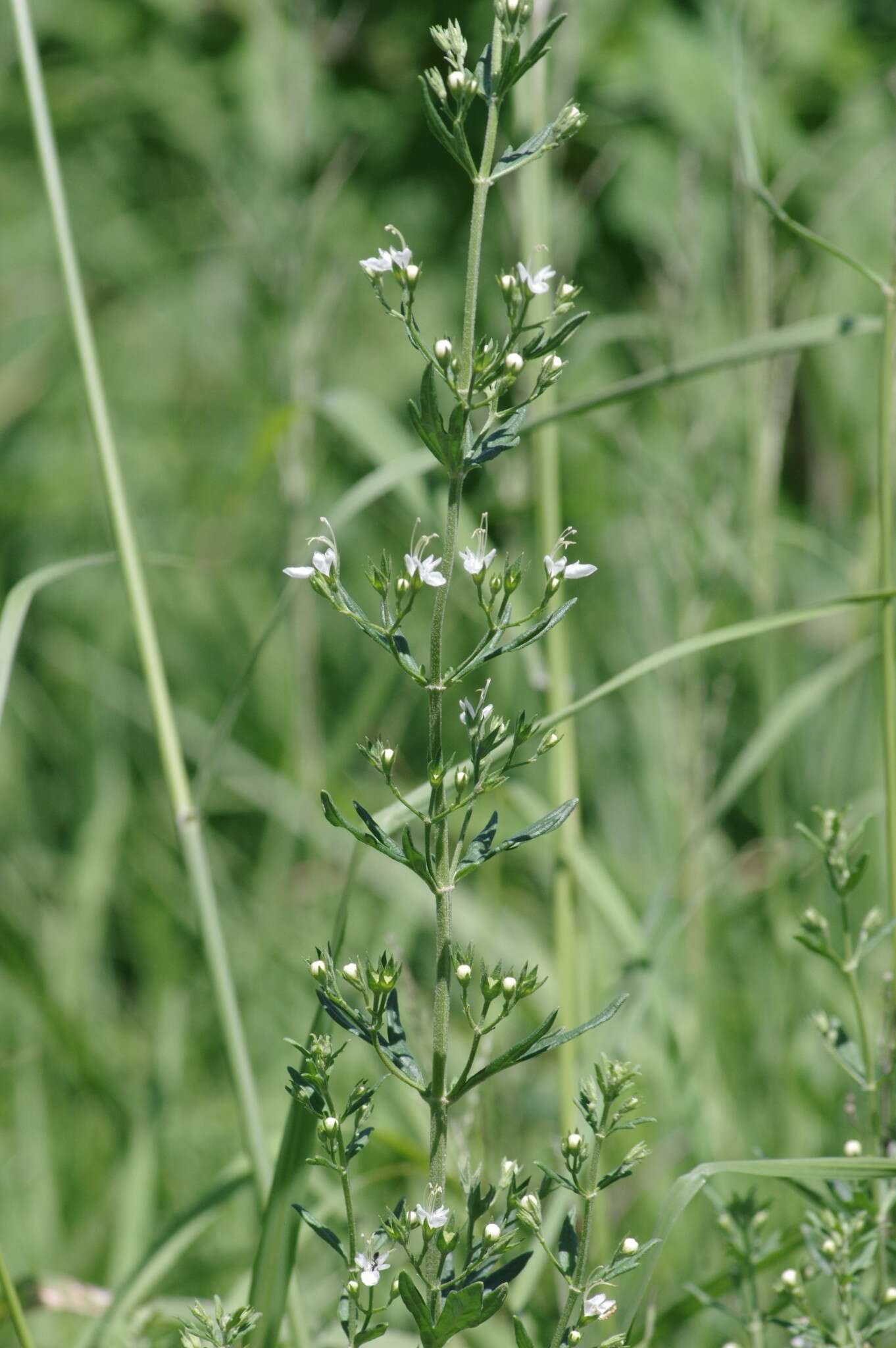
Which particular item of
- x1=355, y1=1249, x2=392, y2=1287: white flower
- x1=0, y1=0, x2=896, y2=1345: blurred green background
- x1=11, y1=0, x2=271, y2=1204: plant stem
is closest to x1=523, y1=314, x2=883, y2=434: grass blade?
x1=0, y1=0, x2=896, y2=1345: blurred green background

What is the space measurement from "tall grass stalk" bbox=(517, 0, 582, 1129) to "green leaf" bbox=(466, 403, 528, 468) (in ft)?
1.21

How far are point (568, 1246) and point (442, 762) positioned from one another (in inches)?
8.9

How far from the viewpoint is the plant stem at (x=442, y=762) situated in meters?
0.46

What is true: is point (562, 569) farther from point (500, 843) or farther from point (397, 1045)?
point (397, 1045)

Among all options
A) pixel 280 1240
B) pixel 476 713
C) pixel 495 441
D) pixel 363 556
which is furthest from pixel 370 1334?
pixel 363 556

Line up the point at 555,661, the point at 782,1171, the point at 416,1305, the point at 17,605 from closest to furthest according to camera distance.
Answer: the point at 416,1305
the point at 782,1171
the point at 17,605
the point at 555,661

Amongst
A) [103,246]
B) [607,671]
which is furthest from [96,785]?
[103,246]

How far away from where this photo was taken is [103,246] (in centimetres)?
259

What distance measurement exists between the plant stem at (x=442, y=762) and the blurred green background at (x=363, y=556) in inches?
11.2

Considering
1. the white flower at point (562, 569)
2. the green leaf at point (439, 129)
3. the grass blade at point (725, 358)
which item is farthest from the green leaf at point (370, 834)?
the grass blade at point (725, 358)

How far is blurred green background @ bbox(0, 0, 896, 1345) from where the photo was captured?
1195mm

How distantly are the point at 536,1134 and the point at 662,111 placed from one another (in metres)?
1.61

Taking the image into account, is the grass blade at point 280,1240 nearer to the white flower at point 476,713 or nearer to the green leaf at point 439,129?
the white flower at point 476,713

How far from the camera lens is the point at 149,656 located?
0.80m
